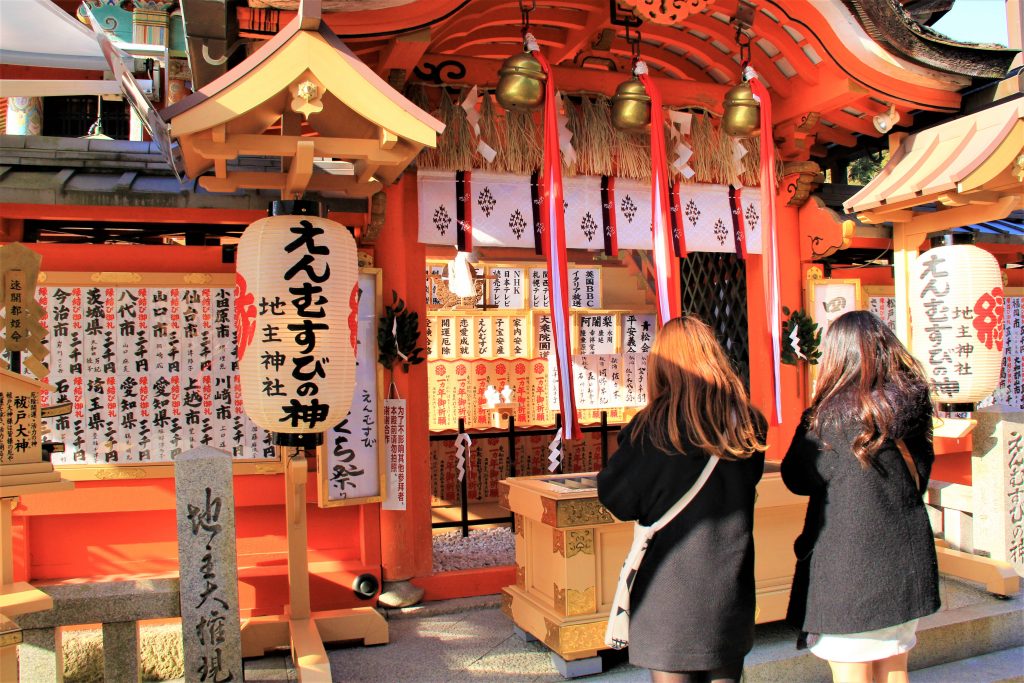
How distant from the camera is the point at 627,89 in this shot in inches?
253

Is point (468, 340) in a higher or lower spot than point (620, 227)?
lower

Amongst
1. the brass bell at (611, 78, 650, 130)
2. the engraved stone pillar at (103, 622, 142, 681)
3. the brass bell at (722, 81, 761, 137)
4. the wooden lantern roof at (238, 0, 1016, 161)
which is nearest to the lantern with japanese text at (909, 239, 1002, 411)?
the wooden lantern roof at (238, 0, 1016, 161)

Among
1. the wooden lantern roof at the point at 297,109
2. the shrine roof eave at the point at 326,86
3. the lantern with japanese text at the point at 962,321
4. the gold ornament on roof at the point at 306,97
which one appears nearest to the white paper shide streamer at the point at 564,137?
the wooden lantern roof at the point at 297,109

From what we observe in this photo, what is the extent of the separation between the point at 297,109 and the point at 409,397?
9.10 feet

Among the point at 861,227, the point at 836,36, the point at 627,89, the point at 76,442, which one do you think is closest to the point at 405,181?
the point at 627,89

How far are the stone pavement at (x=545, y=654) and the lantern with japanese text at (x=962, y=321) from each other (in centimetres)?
165

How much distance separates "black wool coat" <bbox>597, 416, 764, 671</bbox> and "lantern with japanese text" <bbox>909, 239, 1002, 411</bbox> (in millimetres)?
4112

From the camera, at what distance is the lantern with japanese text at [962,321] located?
6.36 meters

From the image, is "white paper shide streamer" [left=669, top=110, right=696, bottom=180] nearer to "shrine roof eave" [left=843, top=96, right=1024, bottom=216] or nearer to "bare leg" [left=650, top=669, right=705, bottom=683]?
"shrine roof eave" [left=843, top=96, right=1024, bottom=216]

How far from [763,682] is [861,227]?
4.40 metres

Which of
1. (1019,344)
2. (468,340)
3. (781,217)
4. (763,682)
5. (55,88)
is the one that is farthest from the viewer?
(468,340)

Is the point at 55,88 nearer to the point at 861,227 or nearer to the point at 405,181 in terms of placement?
the point at 405,181

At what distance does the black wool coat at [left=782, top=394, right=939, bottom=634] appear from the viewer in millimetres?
3166

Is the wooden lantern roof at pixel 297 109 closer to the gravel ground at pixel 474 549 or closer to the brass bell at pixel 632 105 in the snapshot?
the brass bell at pixel 632 105
